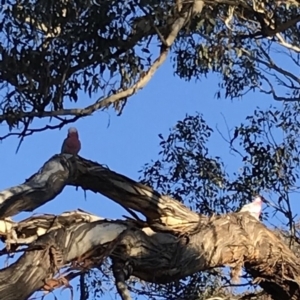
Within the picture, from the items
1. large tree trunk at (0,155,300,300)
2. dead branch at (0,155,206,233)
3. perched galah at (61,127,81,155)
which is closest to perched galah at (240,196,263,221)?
large tree trunk at (0,155,300,300)

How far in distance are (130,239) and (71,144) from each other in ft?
2.51

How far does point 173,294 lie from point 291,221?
1721 millimetres

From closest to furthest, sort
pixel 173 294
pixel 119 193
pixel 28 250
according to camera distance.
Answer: pixel 28 250
pixel 119 193
pixel 173 294

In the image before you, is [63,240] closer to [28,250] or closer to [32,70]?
[28,250]

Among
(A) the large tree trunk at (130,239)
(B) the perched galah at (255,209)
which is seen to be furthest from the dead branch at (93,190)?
(B) the perched galah at (255,209)

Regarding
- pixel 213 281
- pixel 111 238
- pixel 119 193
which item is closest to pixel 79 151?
pixel 119 193

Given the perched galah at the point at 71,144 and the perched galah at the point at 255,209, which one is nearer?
the perched galah at the point at 71,144

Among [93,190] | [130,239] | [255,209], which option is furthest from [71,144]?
[255,209]

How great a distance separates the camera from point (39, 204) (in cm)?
483

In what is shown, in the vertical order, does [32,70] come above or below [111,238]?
above

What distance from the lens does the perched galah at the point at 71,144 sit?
532 cm

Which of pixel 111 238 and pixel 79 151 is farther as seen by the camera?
pixel 79 151

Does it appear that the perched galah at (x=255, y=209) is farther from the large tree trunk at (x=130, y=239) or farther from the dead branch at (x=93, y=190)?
the dead branch at (x=93, y=190)

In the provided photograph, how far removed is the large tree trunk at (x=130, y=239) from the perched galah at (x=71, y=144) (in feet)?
0.65
